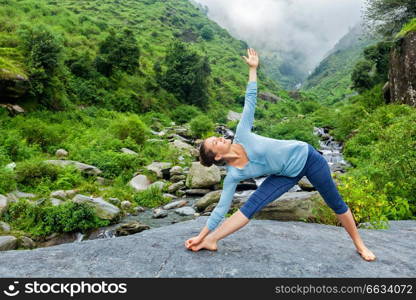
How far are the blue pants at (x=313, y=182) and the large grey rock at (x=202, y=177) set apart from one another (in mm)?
10878

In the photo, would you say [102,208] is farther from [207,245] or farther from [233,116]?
[233,116]

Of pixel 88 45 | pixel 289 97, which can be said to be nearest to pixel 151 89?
pixel 88 45

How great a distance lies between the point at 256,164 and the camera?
154 inches

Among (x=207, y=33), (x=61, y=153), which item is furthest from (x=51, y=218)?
(x=207, y=33)

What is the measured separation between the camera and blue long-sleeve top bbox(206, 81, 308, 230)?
12.7ft

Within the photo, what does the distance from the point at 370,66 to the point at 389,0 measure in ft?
23.2

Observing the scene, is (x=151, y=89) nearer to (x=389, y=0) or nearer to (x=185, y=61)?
(x=185, y=61)

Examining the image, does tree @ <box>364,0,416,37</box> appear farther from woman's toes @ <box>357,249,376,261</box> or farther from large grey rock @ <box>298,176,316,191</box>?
woman's toes @ <box>357,249,376,261</box>

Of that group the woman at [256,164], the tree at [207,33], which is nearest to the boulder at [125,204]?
the woman at [256,164]

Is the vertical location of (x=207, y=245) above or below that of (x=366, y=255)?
below

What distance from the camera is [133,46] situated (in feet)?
113

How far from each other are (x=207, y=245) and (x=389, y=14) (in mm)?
32466

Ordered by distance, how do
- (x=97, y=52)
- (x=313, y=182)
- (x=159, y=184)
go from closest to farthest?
(x=313, y=182)
(x=159, y=184)
(x=97, y=52)

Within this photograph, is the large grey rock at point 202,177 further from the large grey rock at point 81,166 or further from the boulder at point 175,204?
the large grey rock at point 81,166
